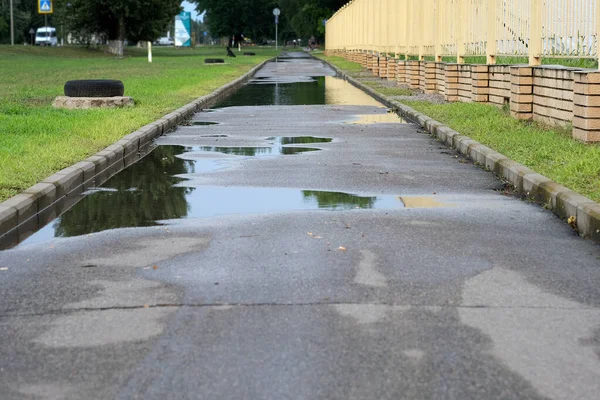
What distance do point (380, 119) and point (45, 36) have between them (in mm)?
94644

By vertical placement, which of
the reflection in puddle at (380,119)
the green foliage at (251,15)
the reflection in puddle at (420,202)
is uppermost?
the green foliage at (251,15)

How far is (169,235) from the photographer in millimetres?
7250

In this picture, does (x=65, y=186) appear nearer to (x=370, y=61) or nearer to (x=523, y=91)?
(x=523, y=91)

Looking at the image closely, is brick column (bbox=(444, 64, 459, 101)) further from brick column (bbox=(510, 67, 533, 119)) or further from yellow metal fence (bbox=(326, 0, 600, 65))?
brick column (bbox=(510, 67, 533, 119))

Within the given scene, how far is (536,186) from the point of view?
8789mm

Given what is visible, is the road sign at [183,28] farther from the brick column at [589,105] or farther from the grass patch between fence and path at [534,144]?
the brick column at [589,105]

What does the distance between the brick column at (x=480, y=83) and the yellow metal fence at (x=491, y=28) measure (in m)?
0.27

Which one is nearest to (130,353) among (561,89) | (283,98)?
(561,89)

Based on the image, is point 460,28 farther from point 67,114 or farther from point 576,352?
point 576,352

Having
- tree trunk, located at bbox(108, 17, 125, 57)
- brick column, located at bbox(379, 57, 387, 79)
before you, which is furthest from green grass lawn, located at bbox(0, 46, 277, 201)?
tree trunk, located at bbox(108, 17, 125, 57)

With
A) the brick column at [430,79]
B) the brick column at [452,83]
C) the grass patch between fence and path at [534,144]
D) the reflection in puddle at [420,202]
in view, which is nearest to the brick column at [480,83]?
the grass patch between fence and path at [534,144]

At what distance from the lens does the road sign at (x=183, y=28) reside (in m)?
110

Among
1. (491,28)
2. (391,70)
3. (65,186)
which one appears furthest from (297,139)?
(391,70)

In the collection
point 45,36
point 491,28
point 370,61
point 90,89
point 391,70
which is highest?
point 45,36
